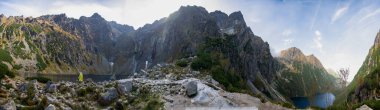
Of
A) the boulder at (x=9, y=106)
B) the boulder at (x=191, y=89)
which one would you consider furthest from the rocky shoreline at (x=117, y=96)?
the boulder at (x=9, y=106)

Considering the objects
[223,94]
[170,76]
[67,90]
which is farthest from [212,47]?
[67,90]

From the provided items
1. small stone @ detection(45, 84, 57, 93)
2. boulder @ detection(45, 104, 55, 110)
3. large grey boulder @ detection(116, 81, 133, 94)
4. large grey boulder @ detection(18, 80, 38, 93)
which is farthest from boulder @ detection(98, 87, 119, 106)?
boulder @ detection(45, 104, 55, 110)

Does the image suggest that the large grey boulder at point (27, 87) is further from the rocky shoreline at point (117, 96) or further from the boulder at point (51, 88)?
the boulder at point (51, 88)

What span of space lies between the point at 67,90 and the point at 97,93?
2835mm

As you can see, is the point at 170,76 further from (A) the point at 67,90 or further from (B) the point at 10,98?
(B) the point at 10,98

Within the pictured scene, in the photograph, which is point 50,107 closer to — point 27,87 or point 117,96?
point 27,87

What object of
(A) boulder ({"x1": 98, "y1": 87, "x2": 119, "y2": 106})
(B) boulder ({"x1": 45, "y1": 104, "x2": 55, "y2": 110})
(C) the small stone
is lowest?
(B) boulder ({"x1": 45, "y1": 104, "x2": 55, "y2": 110})

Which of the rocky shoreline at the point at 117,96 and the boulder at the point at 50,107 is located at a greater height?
the rocky shoreline at the point at 117,96

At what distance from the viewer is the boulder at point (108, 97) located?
40.4 m

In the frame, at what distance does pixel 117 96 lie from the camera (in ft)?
138

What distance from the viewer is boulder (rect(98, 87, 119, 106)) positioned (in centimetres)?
4040

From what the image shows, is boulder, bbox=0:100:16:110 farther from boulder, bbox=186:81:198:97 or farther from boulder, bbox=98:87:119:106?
boulder, bbox=186:81:198:97

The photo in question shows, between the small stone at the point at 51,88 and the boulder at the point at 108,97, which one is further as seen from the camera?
the boulder at the point at 108,97

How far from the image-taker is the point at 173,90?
45562 mm
